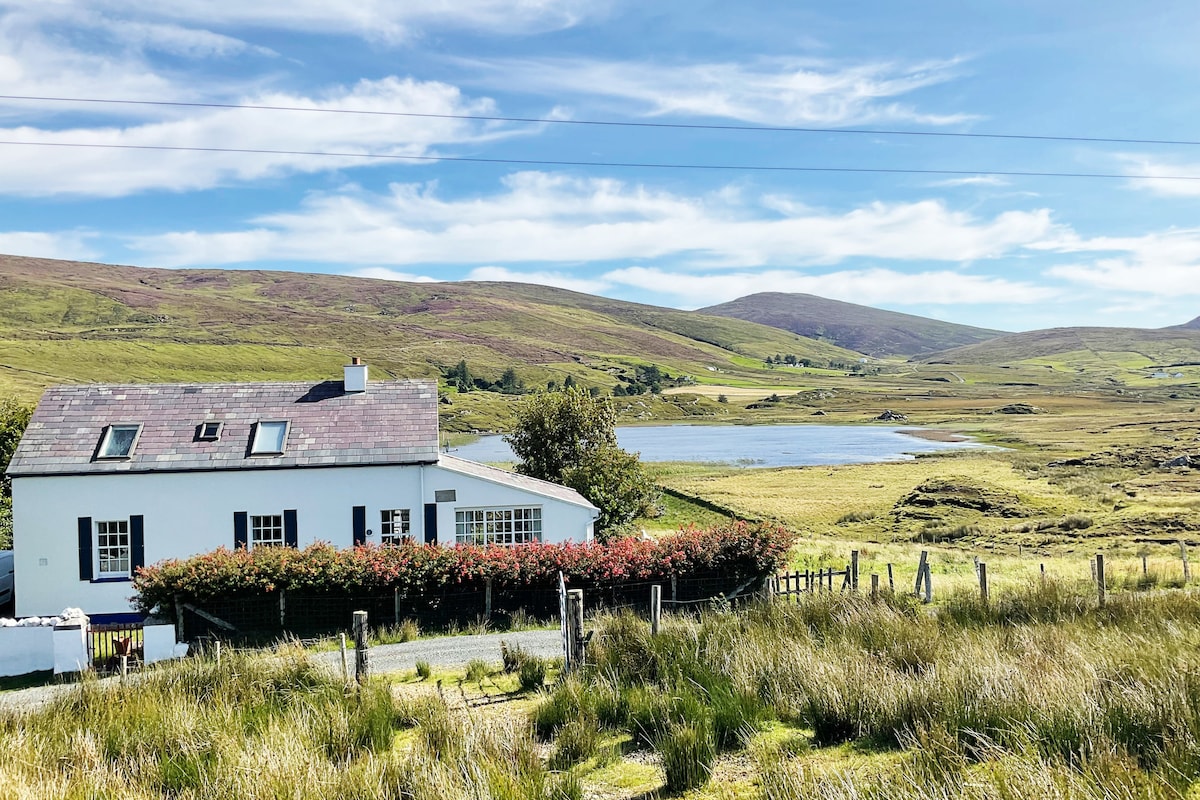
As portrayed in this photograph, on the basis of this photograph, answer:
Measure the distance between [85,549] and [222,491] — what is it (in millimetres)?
3493

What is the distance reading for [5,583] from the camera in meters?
24.0

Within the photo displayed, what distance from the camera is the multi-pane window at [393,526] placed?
2241cm

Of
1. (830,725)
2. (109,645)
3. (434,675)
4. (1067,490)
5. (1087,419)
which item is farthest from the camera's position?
(1087,419)

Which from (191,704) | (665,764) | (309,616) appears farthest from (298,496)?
(665,764)

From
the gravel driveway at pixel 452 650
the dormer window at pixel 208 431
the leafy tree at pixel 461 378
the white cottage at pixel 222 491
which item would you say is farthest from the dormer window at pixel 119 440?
the leafy tree at pixel 461 378

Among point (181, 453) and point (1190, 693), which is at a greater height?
point (181, 453)

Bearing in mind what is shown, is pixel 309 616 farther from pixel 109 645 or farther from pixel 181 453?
pixel 181 453

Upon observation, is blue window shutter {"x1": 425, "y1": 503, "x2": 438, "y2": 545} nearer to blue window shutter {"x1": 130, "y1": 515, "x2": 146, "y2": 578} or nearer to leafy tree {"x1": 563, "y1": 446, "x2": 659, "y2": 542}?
blue window shutter {"x1": 130, "y1": 515, "x2": 146, "y2": 578}

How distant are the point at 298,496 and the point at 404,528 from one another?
283 centimetres

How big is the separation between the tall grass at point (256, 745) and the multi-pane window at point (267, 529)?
12863mm

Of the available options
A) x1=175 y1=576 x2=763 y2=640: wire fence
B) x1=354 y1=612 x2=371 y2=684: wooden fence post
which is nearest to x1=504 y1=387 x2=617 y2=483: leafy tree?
x1=175 y1=576 x2=763 y2=640: wire fence

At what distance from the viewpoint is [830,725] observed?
24.3 ft

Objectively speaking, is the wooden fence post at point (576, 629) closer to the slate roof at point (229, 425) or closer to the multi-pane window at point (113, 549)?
the slate roof at point (229, 425)

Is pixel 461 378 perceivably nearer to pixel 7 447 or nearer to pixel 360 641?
pixel 7 447
